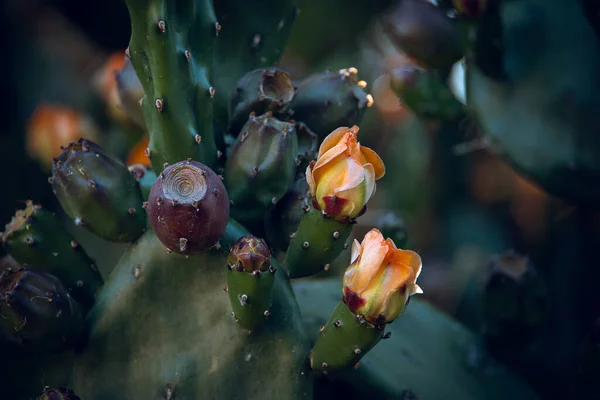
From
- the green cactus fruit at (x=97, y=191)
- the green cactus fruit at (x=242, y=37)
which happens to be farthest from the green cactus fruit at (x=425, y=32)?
the green cactus fruit at (x=97, y=191)

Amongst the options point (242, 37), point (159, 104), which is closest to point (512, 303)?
point (242, 37)

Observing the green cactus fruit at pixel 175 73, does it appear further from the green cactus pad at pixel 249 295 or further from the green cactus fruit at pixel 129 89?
the green cactus fruit at pixel 129 89

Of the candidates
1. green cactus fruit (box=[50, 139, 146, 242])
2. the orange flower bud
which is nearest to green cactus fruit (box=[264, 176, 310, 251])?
green cactus fruit (box=[50, 139, 146, 242])

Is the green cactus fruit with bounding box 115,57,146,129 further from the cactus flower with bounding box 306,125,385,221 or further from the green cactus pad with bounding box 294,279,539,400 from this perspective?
the cactus flower with bounding box 306,125,385,221

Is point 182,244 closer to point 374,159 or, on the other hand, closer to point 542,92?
point 374,159

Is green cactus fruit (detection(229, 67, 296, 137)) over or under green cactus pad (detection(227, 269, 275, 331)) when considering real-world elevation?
over

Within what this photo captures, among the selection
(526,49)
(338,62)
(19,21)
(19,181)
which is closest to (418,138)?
(338,62)
